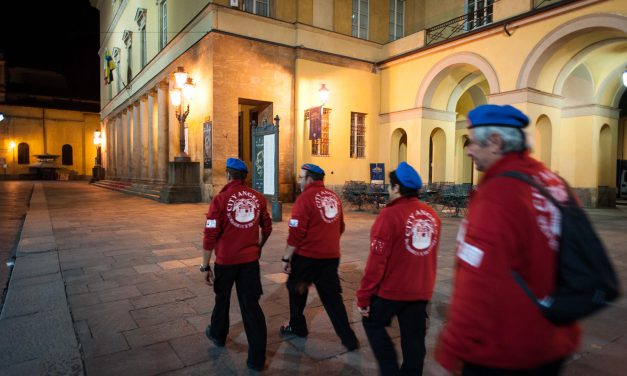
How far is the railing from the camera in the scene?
53.7 ft

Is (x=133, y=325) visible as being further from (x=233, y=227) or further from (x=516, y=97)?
(x=516, y=97)

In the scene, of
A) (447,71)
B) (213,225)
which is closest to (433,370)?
(213,225)

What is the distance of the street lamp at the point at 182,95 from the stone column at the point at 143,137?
868 centimetres

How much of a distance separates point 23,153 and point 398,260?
2128 inches

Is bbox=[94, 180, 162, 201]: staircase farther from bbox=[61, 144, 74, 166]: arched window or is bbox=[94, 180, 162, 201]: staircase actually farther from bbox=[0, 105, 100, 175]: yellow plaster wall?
bbox=[0, 105, 100, 175]: yellow plaster wall

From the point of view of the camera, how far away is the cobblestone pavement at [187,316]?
3291 millimetres

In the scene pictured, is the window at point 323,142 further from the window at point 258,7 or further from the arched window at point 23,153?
the arched window at point 23,153

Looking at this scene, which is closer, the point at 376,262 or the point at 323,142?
the point at 376,262

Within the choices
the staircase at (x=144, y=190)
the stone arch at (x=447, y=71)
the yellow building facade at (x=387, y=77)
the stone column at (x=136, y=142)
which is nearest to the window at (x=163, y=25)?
the yellow building facade at (x=387, y=77)

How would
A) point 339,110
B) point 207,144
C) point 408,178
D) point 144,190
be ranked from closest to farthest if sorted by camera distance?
point 408,178, point 207,144, point 339,110, point 144,190

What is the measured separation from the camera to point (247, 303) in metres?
3.31

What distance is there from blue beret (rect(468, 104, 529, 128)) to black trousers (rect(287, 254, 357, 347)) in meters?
2.24

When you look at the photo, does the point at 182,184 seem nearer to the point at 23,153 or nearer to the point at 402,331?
the point at 402,331

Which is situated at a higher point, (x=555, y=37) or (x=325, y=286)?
(x=555, y=37)
